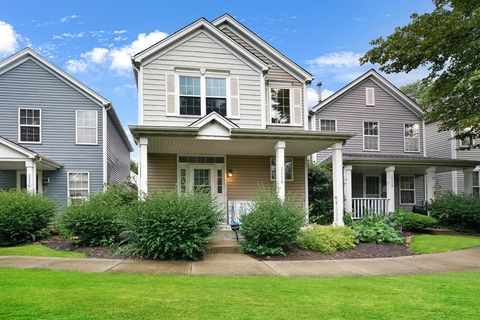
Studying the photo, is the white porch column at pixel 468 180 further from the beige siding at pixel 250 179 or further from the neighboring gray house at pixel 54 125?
the neighboring gray house at pixel 54 125

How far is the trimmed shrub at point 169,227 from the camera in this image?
933cm

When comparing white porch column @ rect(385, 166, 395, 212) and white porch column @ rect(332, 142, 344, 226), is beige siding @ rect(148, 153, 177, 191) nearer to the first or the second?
white porch column @ rect(332, 142, 344, 226)

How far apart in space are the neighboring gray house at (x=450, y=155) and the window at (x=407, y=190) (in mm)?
1782

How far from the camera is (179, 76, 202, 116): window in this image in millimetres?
14359

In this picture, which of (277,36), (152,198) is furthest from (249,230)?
(277,36)

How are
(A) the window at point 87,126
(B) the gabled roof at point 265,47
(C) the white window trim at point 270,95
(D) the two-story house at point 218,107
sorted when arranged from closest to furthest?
(D) the two-story house at point 218,107 → (C) the white window trim at point 270,95 → (B) the gabled roof at point 265,47 → (A) the window at point 87,126

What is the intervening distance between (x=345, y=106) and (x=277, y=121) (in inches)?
245

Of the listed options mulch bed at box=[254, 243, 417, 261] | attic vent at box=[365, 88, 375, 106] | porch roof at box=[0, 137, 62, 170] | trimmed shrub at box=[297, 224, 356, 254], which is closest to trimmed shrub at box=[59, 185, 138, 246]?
porch roof at box=[0, 137, 62, 170]

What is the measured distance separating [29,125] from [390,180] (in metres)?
15.9

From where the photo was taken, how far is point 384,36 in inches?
663

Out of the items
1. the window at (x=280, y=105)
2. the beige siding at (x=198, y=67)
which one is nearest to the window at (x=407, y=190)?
the window at (x=280, y=105)

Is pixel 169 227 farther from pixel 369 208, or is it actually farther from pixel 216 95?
pixel 369 208

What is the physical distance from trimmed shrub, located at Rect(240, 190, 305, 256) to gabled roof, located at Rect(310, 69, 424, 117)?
1015cm

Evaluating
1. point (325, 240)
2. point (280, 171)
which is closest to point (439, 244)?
point (325, 240)
